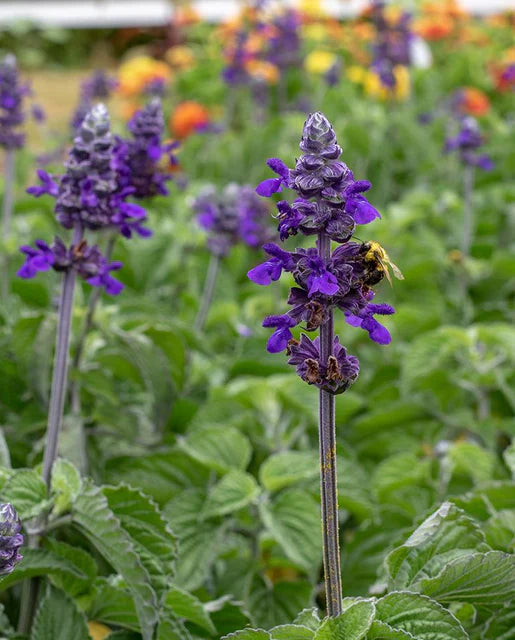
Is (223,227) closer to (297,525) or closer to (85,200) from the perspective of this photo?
(297,525)

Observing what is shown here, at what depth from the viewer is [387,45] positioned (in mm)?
5613

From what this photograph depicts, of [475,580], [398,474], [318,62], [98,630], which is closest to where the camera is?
[475,580]

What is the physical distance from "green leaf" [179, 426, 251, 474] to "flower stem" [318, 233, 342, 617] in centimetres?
105

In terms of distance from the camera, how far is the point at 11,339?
2.78 m

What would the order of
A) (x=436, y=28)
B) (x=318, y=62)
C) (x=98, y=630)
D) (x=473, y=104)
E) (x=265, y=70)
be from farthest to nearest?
(x=436, y=28)
(x=318, y=62)
(x=265, y=70)
(x=473, y=104)
(x=98, y=630)

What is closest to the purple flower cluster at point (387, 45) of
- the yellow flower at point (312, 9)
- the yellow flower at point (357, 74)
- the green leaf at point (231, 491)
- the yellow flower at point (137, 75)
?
the yellow flower at point (357, 74)

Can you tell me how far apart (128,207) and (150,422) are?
0.99 meters

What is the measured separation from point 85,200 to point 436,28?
5.93 meters

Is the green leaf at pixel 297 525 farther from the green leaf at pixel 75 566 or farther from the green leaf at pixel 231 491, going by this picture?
the green leaf at pixel 75 566

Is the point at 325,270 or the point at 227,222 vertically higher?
the point at 227,222

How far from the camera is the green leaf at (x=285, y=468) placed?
8.19 ft

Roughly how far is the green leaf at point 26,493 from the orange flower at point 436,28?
19.9 feet

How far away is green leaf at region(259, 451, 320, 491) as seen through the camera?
8.19 feet

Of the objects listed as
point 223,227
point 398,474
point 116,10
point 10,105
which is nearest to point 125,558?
point 398,474
